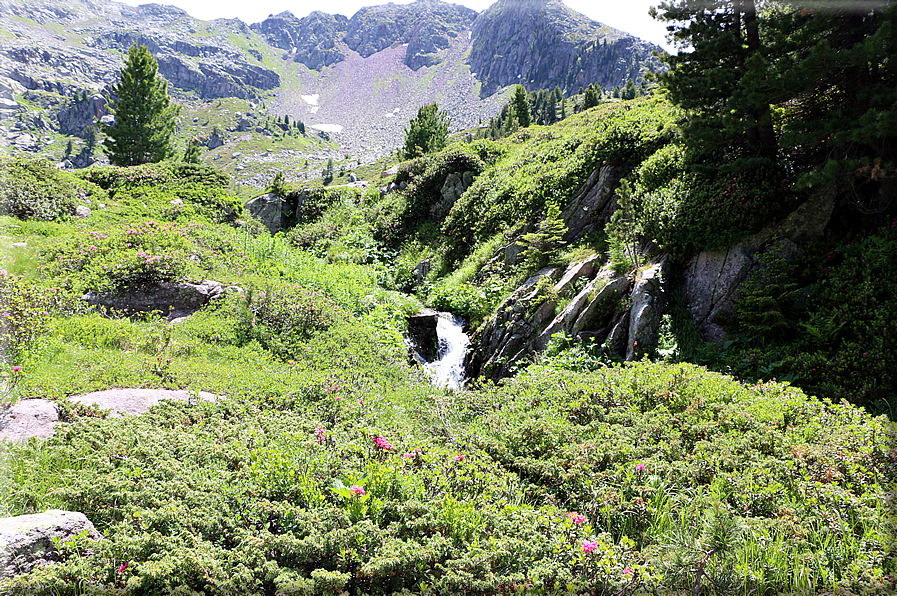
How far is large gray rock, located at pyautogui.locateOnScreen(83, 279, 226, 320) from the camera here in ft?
33.3

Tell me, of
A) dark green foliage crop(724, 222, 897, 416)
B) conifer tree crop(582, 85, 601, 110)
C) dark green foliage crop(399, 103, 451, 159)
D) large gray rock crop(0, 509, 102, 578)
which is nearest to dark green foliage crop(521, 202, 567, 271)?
dark green foliage crop(724, 222, 897, 416)

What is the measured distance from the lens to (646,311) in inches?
370

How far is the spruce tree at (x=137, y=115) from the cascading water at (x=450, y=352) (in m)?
31.3

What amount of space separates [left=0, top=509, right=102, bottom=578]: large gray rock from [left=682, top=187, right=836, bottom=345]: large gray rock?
10113 mm

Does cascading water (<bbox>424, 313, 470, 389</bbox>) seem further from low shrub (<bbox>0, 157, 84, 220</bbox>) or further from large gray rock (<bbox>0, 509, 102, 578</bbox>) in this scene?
low shrub (<bbox>0, 157, 84, 220</bbox>)

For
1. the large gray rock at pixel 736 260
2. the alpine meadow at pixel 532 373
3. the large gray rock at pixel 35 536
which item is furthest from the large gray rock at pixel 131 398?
the large gray rock at pixel 736 260

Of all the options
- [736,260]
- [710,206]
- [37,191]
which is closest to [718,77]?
[710,206]

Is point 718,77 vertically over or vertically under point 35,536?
over

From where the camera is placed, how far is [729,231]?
9375mm

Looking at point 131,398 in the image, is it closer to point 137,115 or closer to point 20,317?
point 20,317

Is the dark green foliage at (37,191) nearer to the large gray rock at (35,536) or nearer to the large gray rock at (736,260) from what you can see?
the large gray rock at (35,536)

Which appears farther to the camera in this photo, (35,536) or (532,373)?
(532,373)

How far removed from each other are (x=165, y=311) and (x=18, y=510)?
7.59m

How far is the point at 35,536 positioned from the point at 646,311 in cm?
970
